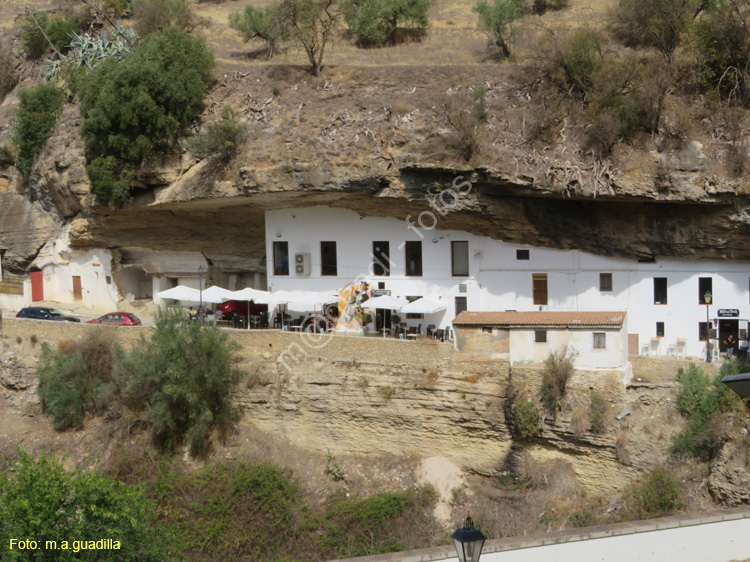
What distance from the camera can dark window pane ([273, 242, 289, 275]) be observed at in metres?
27.3

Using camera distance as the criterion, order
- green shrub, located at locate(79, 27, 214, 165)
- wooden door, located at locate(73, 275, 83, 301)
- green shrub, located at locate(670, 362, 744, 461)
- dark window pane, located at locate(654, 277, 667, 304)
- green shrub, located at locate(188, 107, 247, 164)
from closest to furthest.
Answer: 1. green shrub, located at locate(670, 362, 744, 461)
2. dark window pane, located at locate(654, 277, 667, 304)
3. green shrub, located at locate(188, 107, 247, 164)
4. green shrub, located at locate(79, 27, 214, 165)
5. wooden door, located at locate(73, 275, 83, 301)

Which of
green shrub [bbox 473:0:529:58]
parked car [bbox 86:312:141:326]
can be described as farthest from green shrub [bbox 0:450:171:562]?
green shrub [bbox 473:0:529:58]

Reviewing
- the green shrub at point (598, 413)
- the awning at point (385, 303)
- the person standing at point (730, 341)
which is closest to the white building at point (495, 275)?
the person standing at point (730, 341)

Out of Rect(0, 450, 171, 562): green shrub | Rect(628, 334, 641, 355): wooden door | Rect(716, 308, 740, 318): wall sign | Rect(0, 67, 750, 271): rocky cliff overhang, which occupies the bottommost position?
Rect(0, 450, 171, 562): green shrub

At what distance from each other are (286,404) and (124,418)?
4972 millimetres

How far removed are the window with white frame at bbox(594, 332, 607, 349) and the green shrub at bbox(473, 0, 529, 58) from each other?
12904 mm

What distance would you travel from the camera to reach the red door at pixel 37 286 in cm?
3131

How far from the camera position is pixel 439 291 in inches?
1009

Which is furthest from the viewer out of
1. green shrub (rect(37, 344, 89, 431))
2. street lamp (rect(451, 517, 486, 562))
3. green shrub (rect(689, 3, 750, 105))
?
green shrub (rect(37, 344, 89, 431))

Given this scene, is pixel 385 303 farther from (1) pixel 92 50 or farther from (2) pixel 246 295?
(1) pixel 92 50

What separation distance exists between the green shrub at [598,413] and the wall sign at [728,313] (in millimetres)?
4632

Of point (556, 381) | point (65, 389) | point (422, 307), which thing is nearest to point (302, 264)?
point (422, 307)

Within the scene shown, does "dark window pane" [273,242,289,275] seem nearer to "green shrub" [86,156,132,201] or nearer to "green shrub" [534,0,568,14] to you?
"green shrub" [86,156,132,201]

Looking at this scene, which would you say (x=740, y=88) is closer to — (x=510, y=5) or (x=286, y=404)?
(x=510, y=5)
